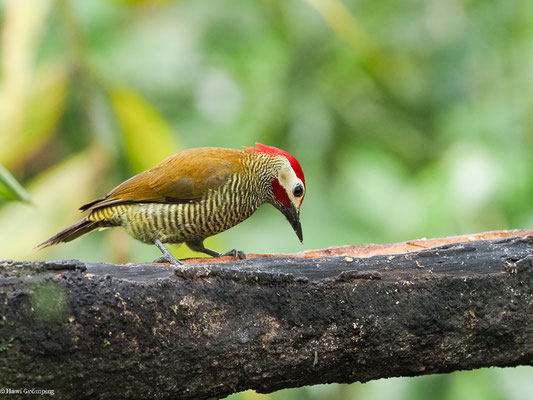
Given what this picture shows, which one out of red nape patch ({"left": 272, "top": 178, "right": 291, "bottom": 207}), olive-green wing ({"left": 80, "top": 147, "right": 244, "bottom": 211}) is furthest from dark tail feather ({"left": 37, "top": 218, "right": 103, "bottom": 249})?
red nape patch ({"left": 272, "top": 178, "right": 291, "bottom": 207})

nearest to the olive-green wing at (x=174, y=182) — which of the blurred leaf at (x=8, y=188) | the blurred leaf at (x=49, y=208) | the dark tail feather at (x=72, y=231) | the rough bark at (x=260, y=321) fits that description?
the dark tail feather at (x=72, y=231)

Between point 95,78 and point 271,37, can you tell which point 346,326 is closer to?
point 95,78

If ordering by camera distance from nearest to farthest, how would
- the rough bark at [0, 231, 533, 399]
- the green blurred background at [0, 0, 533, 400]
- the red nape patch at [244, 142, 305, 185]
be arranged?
the rough bark at [0, 231, 533, 399] → the red nape patch at [244, 142, 305, 185] → the green blurred background at [0, 0, 533, 400]

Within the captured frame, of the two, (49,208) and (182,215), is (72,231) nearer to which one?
(49,208)

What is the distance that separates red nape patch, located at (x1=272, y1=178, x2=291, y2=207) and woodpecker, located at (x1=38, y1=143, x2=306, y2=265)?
11cm

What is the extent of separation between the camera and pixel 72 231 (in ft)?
13.5

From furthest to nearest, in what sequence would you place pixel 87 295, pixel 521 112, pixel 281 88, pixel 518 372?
pixel 281 88 < pixel 521 112 < pixel 518 372 < pixel 87 295

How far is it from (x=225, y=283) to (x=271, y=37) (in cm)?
599

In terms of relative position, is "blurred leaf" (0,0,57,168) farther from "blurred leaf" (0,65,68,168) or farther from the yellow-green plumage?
the yellow-green plumage

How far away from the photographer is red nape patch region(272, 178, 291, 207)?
4.48 m

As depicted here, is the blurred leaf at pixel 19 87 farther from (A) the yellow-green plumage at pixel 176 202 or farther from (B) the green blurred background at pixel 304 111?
(A) the yellow-green plumage at pixel 176 202

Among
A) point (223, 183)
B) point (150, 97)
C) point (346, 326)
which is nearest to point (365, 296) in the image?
point (346, 326)

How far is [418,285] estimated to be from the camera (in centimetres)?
298

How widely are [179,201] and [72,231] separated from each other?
0.56m
